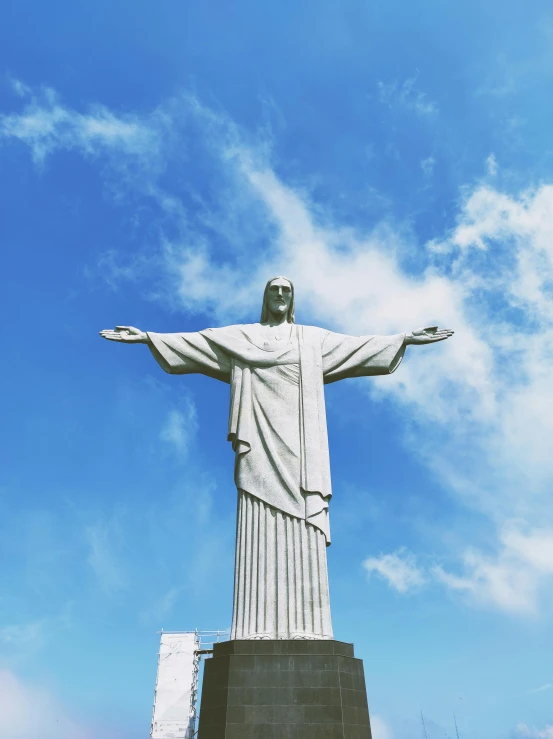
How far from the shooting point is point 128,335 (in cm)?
1177

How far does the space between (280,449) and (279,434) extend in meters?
0.26

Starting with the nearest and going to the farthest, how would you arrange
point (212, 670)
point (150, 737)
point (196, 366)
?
point (212, 670) → point (196, 366) → point (150, 737)

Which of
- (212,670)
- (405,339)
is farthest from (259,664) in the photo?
(405,339)

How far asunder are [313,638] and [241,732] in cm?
157

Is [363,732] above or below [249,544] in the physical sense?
below

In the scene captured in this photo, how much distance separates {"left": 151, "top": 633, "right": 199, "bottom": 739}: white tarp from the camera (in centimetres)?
2618

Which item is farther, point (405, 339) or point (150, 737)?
point (150, 737)

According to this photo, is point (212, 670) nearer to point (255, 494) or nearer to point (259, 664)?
point (259, 664)

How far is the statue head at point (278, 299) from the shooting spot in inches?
475

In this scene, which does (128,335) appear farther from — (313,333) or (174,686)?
(174,686)

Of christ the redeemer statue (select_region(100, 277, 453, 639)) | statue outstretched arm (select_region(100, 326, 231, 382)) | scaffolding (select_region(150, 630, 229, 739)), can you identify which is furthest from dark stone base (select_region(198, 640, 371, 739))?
scaffolding (select_region(150, 630, 229, 739))

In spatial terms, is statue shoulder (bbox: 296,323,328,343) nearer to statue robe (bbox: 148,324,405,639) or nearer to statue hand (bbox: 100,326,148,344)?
statue robe (bbox: 148,324,405,639)

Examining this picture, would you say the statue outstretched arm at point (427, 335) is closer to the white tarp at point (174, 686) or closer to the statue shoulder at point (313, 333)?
the statue shoulder at point (313, 333)

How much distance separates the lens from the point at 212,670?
8922 mm
